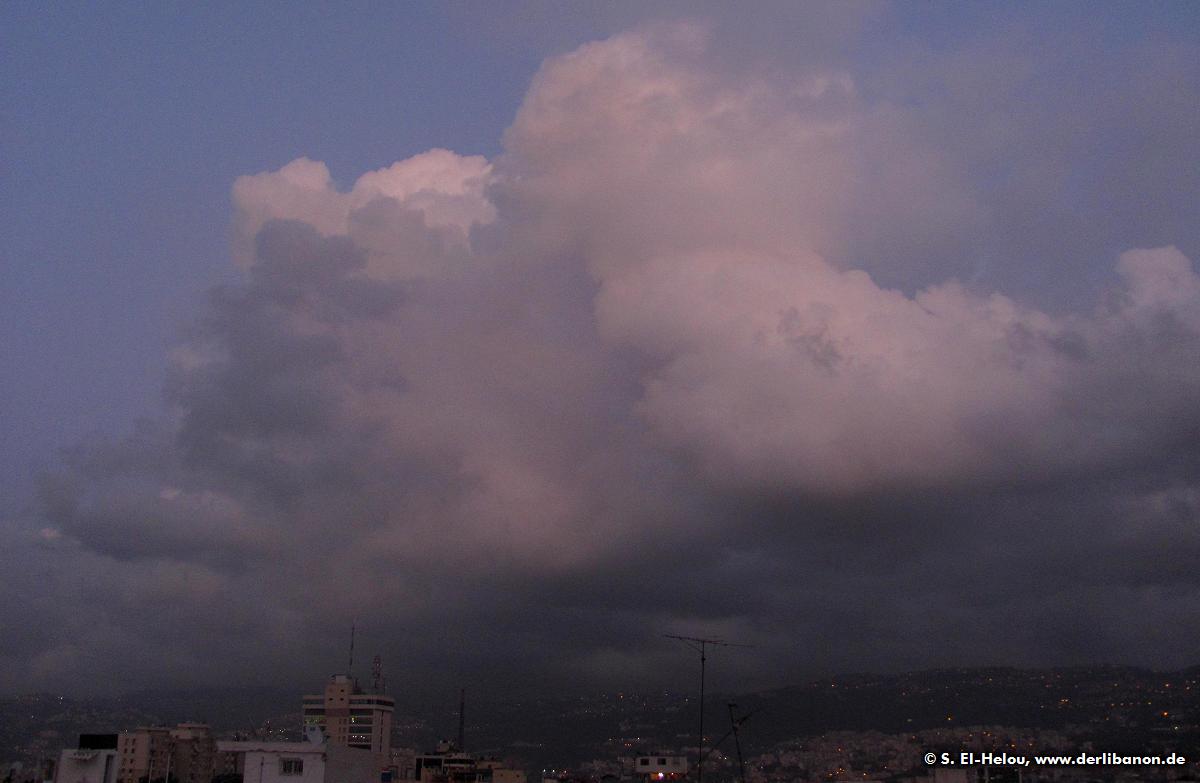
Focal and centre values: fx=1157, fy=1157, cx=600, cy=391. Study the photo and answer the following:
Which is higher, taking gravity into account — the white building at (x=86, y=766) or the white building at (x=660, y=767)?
the white building at (x=86, y=766)

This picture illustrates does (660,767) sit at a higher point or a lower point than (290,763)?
lower

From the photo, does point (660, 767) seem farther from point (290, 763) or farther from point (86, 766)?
point (86, 766)

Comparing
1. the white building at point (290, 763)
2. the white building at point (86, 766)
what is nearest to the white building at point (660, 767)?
the white building at point (290, 763)

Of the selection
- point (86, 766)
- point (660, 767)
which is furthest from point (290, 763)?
point (660, 767)

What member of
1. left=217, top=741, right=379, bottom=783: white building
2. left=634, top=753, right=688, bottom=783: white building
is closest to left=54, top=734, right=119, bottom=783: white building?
left=217, top=741, right=379, bottom=783: white building

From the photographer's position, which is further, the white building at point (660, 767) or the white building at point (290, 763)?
the white building at point (660, 767)

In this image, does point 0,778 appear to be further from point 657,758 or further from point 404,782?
point 657,758

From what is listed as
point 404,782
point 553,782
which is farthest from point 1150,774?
point 404,782

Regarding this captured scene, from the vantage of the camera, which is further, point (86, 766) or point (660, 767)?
Result: point (660, 767)

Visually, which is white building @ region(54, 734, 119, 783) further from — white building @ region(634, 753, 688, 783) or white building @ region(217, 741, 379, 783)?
white building @ region(634, 753, 688, 783)

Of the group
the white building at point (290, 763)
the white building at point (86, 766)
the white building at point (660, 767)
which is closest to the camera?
the white building at point (290, 763)

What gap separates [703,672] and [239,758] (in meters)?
80.8

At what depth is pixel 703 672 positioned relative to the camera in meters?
158

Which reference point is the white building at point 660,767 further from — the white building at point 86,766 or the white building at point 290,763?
the white building at point 86,766
